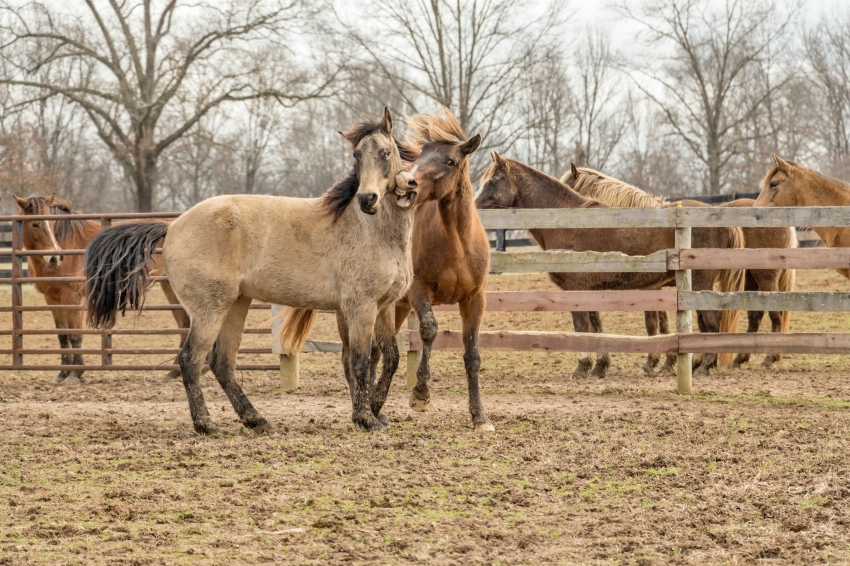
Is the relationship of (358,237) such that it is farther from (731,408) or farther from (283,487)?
(731,408)

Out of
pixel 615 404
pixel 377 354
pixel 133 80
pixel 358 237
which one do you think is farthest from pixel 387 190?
pixel 133 80

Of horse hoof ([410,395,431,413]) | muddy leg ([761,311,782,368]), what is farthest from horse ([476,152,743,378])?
horse hoof ([410,395,431,413])

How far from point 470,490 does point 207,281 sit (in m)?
2.29

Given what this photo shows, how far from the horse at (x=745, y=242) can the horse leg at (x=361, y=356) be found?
4280 mm

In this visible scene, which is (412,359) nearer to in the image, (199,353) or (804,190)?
(199,353)

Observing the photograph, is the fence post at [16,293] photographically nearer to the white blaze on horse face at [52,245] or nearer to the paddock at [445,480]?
the white blaze on horse face at [52,245]

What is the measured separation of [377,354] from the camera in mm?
6008

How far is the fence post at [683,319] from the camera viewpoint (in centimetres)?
740

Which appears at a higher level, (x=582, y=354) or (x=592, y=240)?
(x=592, y=240)

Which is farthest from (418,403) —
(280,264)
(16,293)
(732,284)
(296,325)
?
(16,293)

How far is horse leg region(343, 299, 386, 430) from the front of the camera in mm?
5383

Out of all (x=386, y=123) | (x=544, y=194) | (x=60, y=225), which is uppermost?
(x=386, y=123)

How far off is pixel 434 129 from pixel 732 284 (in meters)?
4.32

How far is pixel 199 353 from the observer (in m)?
5.47
